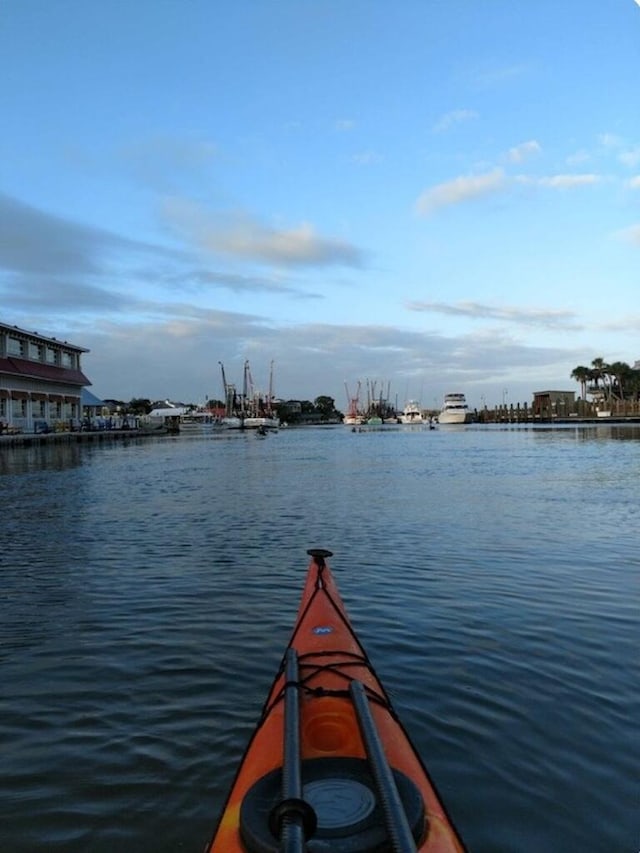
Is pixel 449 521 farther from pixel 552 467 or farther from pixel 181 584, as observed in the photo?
pixel 552 467

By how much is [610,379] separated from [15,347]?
438ft

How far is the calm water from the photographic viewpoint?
4.34 metres

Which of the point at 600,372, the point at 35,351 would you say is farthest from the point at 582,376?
the point at 35,351

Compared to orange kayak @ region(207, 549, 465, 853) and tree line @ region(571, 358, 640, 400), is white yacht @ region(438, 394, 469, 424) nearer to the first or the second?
tree line @ region(571, 358, 640, 400)

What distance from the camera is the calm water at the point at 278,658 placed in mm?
4336

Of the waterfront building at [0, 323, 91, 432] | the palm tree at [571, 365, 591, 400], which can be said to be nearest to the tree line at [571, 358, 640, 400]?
the palm tree at [571, 365, 591, 400]

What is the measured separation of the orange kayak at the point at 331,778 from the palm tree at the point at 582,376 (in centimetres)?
16134

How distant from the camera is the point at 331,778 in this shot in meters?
3.37

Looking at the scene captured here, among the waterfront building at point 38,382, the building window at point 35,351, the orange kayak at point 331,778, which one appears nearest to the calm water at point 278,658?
the orange kayak at point 331,778

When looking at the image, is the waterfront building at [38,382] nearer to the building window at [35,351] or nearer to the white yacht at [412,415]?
the building window at [35,351]

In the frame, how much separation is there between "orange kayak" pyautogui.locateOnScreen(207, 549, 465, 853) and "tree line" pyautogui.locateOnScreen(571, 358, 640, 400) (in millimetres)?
154809

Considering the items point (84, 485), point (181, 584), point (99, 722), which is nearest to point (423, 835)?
point (99, 722)

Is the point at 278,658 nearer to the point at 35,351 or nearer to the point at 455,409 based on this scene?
the point at 35,351

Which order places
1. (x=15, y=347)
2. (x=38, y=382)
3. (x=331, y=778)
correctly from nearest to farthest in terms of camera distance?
(x=331, y=778) < (x=15, y=347) < (x=38, y=382)
